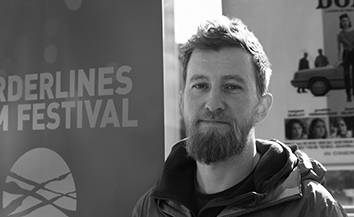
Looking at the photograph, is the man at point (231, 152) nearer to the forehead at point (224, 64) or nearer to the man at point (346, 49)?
the forehead at point (224, 64)

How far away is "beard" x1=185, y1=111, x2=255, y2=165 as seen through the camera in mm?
1666

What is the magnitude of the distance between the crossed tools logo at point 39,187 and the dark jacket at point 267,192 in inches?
15.6

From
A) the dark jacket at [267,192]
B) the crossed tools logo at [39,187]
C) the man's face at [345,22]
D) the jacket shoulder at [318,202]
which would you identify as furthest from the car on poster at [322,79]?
the crossed tools logo at [39,187]

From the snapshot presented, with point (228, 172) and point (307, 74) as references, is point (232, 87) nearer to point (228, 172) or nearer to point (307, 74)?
point (228, 172)

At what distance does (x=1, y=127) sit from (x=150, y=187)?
2.84 ft

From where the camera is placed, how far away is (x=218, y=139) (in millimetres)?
1675

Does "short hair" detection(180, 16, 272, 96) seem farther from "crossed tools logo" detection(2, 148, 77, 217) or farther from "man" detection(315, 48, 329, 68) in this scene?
"man" detection(315, 48, 329, 68)

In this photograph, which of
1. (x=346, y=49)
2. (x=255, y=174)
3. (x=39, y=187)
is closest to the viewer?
(x=255, y=174)

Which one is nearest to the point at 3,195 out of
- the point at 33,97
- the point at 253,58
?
the point at 33,97

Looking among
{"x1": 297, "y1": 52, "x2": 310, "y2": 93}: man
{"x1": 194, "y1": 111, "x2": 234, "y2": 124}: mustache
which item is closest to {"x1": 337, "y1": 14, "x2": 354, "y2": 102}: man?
{"x1": 297, "y1": 52, "x2": 310, "y2": 93}: man

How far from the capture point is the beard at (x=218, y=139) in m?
1.67

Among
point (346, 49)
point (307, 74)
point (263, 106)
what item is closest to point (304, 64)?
point (307, 74)

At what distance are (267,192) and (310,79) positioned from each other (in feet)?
5.44

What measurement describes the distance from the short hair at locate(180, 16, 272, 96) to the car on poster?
1.32 meters
